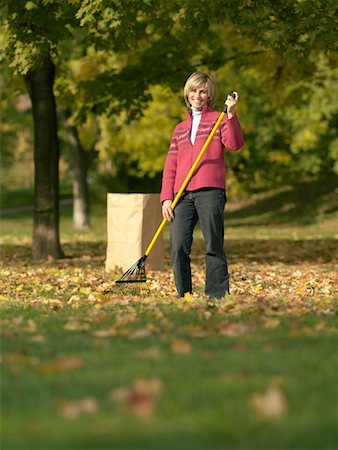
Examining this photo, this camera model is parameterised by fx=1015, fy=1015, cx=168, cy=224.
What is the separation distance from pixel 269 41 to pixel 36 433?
10048 millimetres

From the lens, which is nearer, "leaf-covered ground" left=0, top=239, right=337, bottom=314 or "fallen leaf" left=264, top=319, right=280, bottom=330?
"fallen leaf" left=264, top=319, right=280, bottom=330

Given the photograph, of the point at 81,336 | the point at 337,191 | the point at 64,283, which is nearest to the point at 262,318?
the point at 81,336

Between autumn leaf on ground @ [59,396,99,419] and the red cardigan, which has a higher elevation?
the red cardigan

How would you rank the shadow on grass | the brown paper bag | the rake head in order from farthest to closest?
the shadow on grass < the brown paper bag < the rake head

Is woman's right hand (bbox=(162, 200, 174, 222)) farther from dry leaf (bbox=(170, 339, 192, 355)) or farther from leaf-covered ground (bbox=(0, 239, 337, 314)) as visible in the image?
dry leaf (bbox=(170, 339, 192, 355))

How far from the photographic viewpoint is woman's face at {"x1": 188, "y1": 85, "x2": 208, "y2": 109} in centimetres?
828

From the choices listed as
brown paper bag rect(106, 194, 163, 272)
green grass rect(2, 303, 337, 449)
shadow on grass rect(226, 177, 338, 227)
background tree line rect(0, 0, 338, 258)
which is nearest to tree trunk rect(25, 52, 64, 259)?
background tree line rect(0, 0, 338, 258)

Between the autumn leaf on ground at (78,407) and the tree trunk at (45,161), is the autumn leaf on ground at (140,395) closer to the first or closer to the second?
the autumn leaf on ground at (78,407)

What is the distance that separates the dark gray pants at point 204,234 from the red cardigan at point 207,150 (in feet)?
0.34

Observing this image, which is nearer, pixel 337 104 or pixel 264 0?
pixel 264 0

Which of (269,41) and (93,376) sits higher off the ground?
(269,41)

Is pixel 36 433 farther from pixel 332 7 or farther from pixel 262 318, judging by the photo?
pixel 332 7

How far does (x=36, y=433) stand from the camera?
3824 mm

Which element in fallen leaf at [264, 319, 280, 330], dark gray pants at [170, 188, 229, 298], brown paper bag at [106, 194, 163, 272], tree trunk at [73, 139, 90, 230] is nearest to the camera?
fallen leaf at [264, 319, 280, 330]
